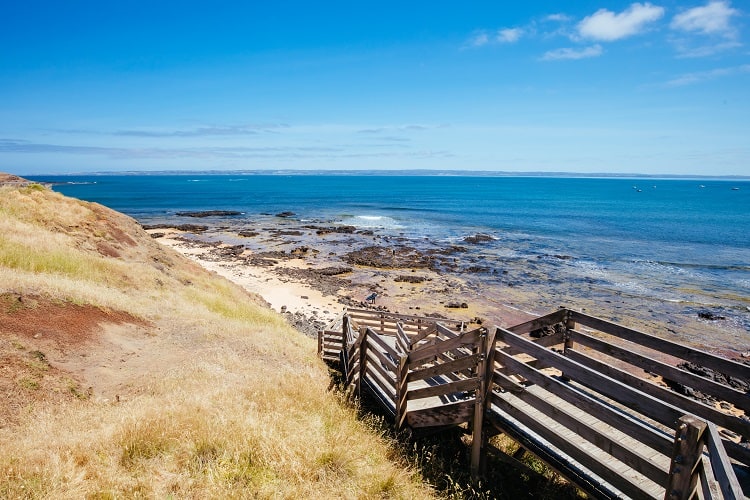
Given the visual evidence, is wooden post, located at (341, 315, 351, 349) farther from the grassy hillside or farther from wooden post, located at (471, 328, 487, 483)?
wooden post, located at (471, 328, 487, 483)

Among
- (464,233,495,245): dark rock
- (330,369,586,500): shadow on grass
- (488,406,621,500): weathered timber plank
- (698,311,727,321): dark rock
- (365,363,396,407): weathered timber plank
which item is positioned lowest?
(698,311,727,321): dark rock

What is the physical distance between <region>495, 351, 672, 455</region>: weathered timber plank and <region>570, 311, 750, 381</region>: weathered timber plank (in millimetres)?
1170

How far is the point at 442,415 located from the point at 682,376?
3.09m

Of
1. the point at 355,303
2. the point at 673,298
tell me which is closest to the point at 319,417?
the point at 355,303

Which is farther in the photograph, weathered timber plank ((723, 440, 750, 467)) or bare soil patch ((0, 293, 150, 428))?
bare soil patch ((0, 293, 150, 428))

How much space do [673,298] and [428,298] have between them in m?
16.3

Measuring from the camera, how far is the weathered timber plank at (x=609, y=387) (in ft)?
13.0

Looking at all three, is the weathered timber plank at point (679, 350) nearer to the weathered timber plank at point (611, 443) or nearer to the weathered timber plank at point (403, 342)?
the weathered timber plank at point (611, 443)

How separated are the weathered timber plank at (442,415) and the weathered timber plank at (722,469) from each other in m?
3.07

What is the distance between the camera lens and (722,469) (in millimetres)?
2998

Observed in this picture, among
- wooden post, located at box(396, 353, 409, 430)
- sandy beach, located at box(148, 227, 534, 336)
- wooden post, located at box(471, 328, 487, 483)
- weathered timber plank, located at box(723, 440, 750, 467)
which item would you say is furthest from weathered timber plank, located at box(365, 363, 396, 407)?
sandy beach, located at box(148, 227, 534, 336)

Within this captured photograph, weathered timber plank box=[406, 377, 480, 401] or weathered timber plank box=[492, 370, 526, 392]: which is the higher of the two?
weathered timber plank box=[492, 370, 526, 392]

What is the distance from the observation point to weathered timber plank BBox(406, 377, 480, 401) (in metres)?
6.00

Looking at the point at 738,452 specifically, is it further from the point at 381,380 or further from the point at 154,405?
the point at 154,405
